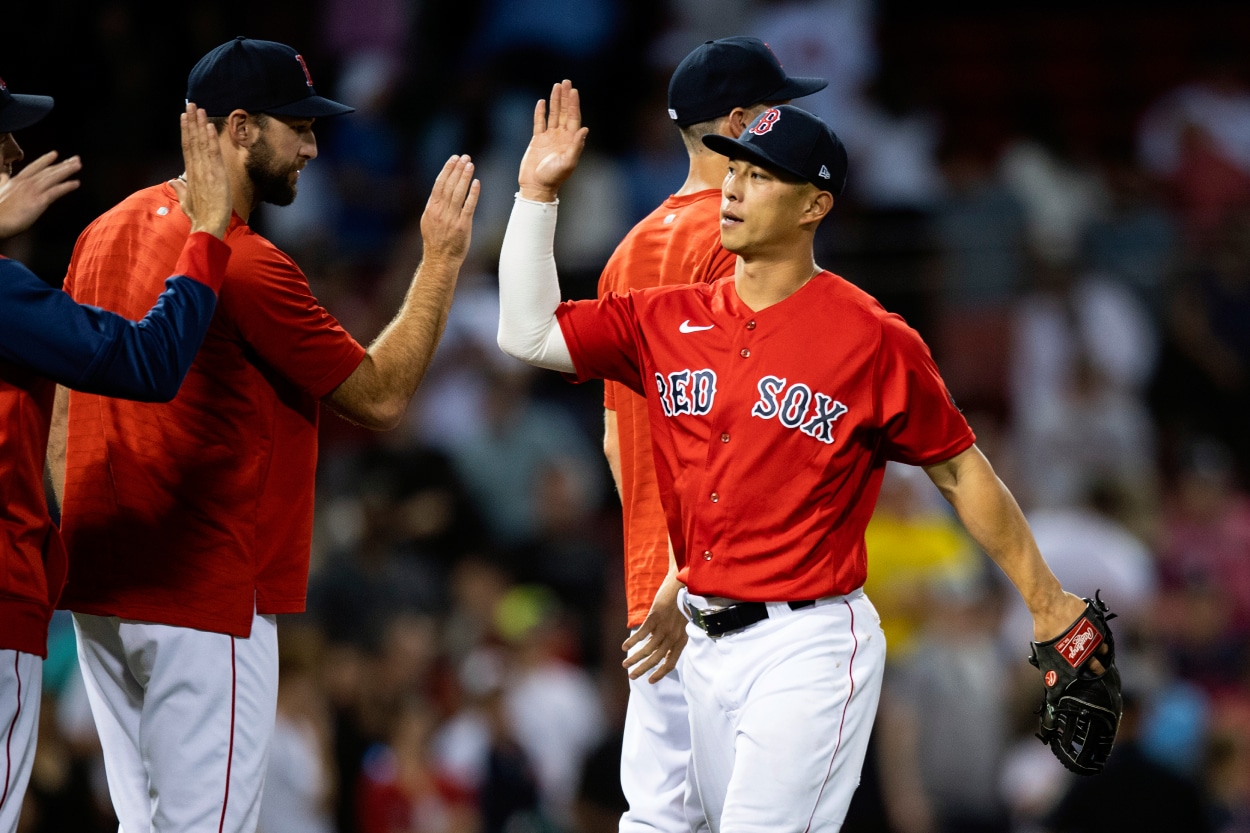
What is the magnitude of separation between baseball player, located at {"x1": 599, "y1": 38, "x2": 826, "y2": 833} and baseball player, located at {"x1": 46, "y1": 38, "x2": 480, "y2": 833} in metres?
0.68

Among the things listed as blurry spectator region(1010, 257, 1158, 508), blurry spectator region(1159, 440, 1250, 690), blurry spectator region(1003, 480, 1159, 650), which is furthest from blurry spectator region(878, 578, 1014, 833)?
blurry spectator region(1010, 257, 1158, 508)

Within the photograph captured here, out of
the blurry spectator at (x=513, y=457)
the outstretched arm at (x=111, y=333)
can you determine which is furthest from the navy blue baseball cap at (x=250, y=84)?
the blurry spectator at (x=513, y=457)

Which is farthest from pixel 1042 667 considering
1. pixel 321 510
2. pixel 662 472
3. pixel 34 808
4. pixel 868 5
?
pixel 868 5

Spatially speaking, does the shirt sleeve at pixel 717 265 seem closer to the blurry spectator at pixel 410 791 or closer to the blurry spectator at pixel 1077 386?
the blurry spectator at pixel 410 791

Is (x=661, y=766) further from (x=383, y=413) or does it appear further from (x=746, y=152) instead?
(x=746, y=152)

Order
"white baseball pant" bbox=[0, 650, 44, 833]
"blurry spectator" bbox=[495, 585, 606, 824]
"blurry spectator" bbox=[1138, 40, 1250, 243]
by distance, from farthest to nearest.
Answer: "blurry spectator" bbox=[1138, 40, 1250, 243] < "blurry spectator" bbox=[495, 585, 606, 824] < "white baseball pant" bbox=[0, 650, 44, 833]

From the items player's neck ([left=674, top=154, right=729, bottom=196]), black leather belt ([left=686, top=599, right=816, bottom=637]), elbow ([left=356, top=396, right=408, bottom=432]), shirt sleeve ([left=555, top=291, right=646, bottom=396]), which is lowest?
black leather belt ([left=686, top=599, right=816, bottom=637])

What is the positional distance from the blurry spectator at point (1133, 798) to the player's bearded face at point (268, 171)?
14.8 feet

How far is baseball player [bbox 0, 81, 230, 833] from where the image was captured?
3500 millimetres

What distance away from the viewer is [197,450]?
3975 mm

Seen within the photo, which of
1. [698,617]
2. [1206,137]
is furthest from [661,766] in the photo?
[1206,137]

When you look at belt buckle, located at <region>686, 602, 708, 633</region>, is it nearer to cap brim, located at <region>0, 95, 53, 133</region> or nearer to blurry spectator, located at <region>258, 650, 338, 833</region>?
cap brim, located at <region>0, 95, 53, 133</region>

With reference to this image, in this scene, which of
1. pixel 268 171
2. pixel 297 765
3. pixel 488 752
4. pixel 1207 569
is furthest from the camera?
pixel 1207 569

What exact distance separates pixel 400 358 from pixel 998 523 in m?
1.47
